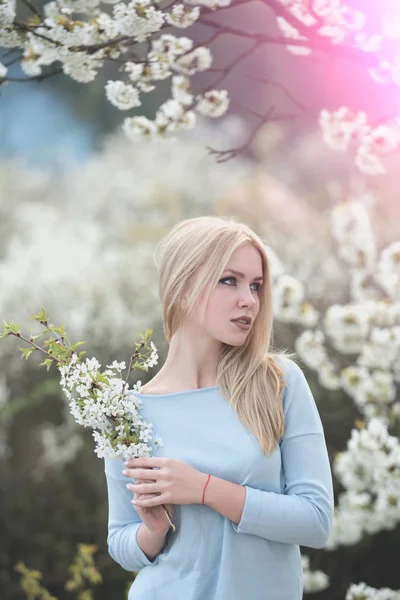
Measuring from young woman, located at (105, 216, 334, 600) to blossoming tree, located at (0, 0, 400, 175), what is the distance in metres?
1.09

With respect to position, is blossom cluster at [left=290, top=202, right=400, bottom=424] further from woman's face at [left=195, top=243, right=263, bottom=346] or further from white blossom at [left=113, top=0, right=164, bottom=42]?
woman's face at [left=195, top=243, right=263, bottom=346]

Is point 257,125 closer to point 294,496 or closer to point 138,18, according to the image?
point 138,18

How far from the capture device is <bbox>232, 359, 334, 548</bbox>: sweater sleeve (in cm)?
112

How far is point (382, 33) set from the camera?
241cm

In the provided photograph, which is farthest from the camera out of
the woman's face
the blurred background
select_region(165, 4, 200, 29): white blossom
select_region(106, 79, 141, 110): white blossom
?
the blurred background

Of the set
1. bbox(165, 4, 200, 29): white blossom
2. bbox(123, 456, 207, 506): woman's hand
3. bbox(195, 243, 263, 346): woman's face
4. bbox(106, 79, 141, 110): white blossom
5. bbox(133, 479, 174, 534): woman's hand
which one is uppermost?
bbox(165, 4, 200, 29): white blossom

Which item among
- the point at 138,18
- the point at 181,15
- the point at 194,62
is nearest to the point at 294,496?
the point at 138,18

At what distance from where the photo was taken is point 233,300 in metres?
1.22

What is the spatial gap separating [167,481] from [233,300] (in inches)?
11.6

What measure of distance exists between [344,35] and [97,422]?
5.72 ft

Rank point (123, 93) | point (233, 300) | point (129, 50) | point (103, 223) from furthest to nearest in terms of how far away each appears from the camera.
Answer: point (103, 223), point (129, 50), point (123, 93), point (233, 300)

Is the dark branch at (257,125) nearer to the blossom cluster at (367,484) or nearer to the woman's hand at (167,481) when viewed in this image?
the blossom cluster at (367,484)

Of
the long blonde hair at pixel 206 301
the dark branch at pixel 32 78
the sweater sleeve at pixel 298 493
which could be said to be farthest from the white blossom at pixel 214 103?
the sweater sleeve at pixel 298 493

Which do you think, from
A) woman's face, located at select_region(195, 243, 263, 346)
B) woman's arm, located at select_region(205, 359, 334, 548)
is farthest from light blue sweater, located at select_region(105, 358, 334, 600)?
woman's face, located at select_region(195, 243, 263, 346)
